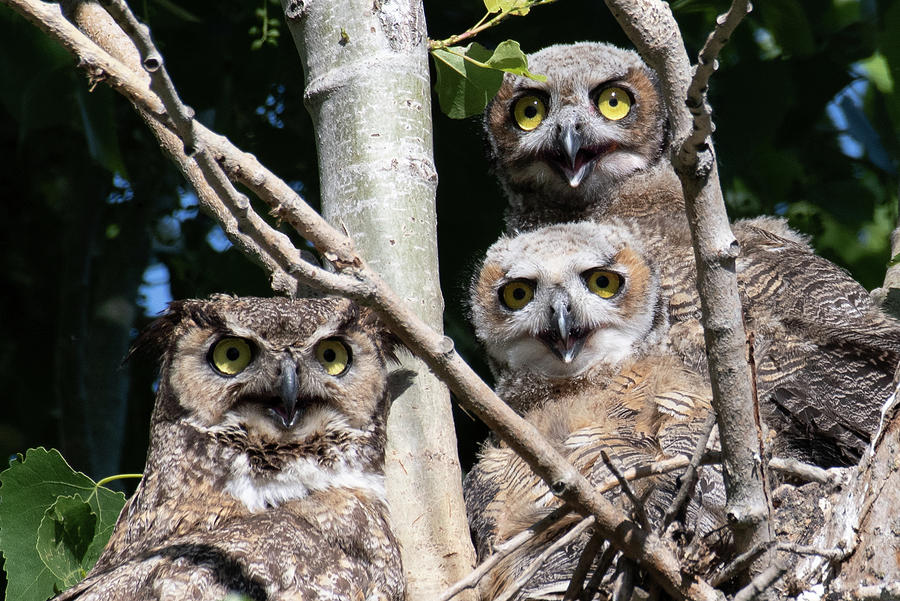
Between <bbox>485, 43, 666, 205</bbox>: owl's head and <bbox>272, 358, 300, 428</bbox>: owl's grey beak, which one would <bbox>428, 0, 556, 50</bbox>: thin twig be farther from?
<bbox>485, 43, 666, 205</bbox>: owl's head

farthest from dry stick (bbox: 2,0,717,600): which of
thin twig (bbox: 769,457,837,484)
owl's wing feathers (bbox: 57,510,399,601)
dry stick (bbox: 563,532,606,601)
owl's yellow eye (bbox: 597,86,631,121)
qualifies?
owl's yellow eye (bbox: 597,86,631,121)

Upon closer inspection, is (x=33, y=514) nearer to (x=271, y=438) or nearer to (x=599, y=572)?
(x=271, y=438)

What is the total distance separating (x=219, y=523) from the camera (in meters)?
2.72

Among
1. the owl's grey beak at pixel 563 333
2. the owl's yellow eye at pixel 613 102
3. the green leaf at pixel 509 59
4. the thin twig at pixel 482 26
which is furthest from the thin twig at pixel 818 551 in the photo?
the owl's yellow eye at pixel 613 102

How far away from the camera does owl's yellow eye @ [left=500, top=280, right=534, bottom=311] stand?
11.7 feet

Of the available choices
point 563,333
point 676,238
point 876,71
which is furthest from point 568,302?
point 876,71

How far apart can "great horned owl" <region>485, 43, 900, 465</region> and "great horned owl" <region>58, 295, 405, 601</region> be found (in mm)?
1071

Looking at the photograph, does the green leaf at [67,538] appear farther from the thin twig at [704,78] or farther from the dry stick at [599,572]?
Answer: the thin twig at [704,78]

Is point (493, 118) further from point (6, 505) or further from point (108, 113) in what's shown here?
point (6, 505)

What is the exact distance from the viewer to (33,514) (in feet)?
8.46

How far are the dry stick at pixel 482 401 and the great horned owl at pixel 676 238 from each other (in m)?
1.13

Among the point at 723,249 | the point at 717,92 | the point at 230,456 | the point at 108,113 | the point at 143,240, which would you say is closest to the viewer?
the point at 723,249

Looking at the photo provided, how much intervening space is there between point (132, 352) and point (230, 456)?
40 centimetres

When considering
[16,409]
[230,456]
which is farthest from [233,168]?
[16,409]
